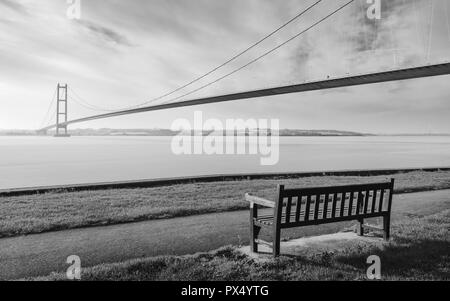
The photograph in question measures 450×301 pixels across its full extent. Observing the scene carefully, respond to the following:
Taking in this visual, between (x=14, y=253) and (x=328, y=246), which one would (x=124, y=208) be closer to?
(x=14, y=253)

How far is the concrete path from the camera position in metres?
3.83

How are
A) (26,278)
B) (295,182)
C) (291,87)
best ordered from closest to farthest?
1. (26,278)
2. (295,182)
3. (291,87)

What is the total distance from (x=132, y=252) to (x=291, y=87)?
19.0m

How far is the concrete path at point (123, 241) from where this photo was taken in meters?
3.83

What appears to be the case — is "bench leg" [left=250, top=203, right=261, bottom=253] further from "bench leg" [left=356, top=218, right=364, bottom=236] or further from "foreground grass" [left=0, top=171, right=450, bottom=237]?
"foreground grass" [left=0, top=171, right=450, bottom=237]

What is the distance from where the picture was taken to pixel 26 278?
3361mm

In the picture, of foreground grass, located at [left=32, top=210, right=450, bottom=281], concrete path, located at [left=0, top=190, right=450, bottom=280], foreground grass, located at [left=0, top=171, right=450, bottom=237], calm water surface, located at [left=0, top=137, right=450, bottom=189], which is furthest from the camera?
calm water surface, located at [left=0, top=137, right=450, bottom=189]

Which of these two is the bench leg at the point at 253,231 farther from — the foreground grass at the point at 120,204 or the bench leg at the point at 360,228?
the foreground grass at the point at 120,204

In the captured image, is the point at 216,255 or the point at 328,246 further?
the point at 328,246

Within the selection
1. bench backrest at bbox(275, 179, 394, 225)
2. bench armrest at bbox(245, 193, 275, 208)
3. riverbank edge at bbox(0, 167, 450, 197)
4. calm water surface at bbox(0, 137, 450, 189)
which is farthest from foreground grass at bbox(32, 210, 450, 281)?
calm water surface at bbox(0, 137, 450, 189)

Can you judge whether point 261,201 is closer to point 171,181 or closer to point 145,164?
point 171,181

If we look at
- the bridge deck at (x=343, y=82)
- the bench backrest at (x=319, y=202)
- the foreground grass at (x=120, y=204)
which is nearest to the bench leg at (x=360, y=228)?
the bench backrest at (x=319, y=202)

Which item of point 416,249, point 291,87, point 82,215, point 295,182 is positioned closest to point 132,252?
point 82,215

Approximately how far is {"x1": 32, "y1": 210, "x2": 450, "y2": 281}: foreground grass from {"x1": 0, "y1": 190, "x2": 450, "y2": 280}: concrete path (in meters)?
0.42
